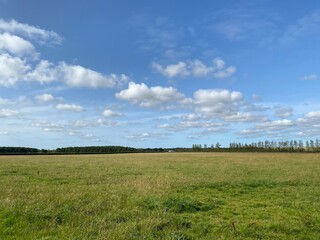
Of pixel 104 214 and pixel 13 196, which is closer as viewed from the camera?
pixel 104 214

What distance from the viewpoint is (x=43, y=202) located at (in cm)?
1341

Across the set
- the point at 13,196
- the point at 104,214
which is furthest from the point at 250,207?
the point at 13,196

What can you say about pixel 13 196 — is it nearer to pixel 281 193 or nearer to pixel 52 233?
pixel 52 233

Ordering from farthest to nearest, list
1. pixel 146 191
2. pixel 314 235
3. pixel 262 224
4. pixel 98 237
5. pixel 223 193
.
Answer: pixel 223 193, pixel 146 191, pixel 262 224, pixel 314 235, pixel 98 237

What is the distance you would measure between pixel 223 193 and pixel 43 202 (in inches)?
410

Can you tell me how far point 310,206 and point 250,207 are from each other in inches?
112

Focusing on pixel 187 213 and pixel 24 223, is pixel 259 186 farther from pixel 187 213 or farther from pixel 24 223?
pixel 24 223

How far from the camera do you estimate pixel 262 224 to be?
11.3m

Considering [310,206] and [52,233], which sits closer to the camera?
[52,233]

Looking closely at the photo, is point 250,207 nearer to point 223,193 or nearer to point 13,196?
point 223,193

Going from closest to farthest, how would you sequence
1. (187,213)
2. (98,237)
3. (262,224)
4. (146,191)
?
(98,237) → (262,224) → (187,213) → (146,191)

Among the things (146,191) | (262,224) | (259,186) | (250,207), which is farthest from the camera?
(259,186)

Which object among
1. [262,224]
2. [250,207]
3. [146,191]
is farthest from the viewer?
[146,191]

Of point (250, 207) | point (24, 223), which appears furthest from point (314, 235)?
point (24, 223)
